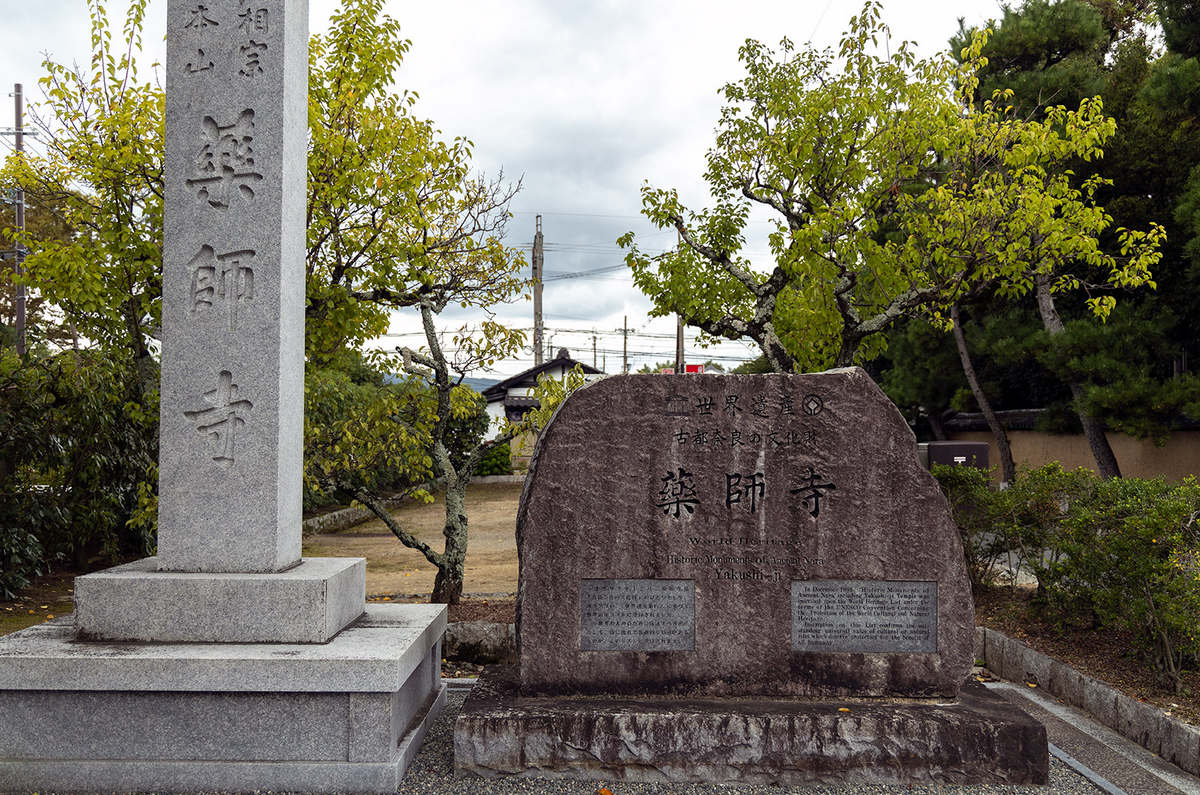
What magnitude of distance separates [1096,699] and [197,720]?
4.69 metres

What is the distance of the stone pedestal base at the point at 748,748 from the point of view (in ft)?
11.8

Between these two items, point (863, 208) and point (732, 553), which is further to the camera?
point (863, 208)

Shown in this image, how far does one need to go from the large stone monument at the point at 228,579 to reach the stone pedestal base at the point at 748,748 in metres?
0.52

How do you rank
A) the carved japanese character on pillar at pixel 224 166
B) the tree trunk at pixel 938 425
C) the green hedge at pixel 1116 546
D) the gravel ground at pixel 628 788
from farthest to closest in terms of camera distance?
the tree trunk at pixel 938 425, the green hedge at pixel 1116 546, the carved japanese character on pillar at pixel 224 166, the gravel ground at pixel 628 788

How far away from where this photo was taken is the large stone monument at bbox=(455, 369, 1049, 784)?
12.8 feet

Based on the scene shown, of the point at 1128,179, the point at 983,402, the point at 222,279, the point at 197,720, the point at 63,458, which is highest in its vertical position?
the point at 1128,179

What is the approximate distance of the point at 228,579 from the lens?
3.63m

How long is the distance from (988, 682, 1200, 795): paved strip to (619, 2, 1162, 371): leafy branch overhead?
11.3 ft

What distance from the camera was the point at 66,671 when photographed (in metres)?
3.34

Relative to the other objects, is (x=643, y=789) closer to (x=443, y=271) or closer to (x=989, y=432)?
(x=443, y=271)

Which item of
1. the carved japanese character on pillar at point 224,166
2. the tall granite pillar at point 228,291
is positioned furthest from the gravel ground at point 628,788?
the carved japanese character on pillar at point 224,166

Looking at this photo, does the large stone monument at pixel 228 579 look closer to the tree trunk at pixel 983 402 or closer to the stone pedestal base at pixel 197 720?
the stone pedestal base at pixel 197 720

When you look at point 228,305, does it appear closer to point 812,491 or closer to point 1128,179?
point 812,491

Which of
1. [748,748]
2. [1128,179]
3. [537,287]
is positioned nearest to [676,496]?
[748,748]
